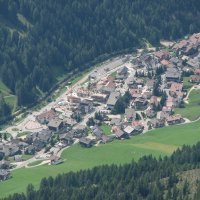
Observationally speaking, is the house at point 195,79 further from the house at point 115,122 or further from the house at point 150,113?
the house at point 115,122

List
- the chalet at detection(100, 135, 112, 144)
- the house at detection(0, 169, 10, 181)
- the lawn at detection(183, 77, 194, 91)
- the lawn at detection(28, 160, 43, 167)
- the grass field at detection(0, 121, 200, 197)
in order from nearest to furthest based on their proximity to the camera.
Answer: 1. the grass field at detection(0, 121, 200, 197)
2. the house at detection(0, 169, 10, 181)
3. the lawn at detection(28, 160, 43, 167)
4. the chalet at detection(100, 135, 112, 144)
5. the lawn at detection(183, 77, 194, 91)

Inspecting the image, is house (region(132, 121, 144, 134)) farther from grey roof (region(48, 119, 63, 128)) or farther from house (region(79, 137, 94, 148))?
grey roof (region(48, 119, 63, 128))

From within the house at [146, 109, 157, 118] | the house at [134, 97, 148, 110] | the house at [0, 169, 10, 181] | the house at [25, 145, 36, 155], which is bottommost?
the house at [0, 169, 10, 181]

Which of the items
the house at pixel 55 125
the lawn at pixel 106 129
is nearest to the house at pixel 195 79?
the lawn at pixel 106 129

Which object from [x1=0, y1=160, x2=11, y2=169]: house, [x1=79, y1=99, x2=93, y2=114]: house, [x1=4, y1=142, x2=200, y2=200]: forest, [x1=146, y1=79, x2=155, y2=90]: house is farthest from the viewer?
[x1=146, y1=79, x2=155, y2=90]: house

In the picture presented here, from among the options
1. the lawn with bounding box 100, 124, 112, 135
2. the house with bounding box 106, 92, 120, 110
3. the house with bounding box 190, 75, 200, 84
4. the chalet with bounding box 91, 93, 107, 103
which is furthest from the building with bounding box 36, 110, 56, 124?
the house with bounding box 190, 75, 200, 84

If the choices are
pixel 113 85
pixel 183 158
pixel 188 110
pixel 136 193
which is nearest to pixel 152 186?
pixel 136 193
